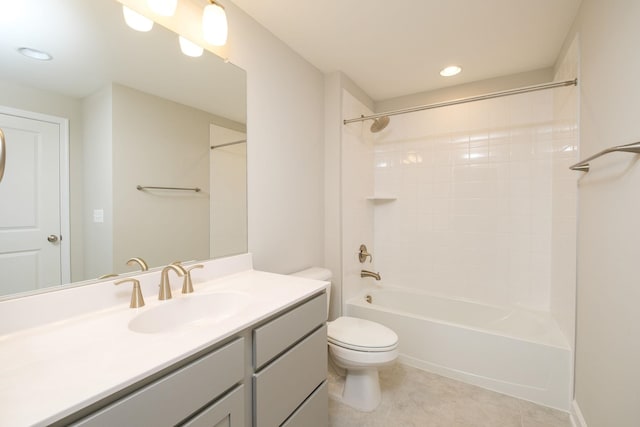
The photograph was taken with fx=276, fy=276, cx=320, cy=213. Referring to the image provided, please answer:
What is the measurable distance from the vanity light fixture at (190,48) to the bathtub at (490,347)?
2.02m

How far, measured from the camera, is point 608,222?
3.91 ft

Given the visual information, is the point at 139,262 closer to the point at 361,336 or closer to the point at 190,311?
the point at 190,311

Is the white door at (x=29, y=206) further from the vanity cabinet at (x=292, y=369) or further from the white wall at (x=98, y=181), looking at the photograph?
the vanity cabinet at (x=292, y=369)

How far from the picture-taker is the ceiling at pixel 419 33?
4.99 ft

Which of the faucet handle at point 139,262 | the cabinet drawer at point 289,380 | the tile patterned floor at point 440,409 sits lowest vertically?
the tile patterned floor at point 440,409

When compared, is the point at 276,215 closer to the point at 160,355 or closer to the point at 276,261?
the point at 276,261

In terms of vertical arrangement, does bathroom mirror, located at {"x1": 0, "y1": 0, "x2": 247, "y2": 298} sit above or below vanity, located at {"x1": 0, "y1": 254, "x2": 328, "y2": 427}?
above

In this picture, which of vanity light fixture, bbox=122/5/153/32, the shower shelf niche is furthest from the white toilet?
vanity light fixture, bbox=122/5/153/32

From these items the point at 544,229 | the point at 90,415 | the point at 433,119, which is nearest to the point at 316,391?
the point at 90,415

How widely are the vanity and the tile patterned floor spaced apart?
46 cm

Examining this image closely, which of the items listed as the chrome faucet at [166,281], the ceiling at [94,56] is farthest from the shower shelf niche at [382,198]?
the chrome faucet at [166,281]

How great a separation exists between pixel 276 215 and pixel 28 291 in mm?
1178

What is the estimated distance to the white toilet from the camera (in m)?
1.61

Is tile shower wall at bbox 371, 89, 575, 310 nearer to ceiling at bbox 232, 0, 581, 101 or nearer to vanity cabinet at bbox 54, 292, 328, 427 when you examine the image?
ceiling at bbox 232, 0, 581, 101
